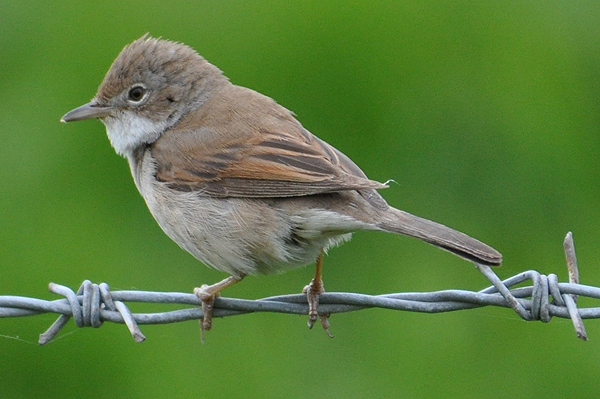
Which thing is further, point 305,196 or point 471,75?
point 471,75

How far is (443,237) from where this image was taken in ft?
14.2

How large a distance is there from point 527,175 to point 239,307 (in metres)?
3.41

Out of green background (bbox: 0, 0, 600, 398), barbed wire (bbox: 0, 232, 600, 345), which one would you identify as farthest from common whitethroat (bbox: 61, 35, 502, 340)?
green background (bbox: 0, 0, 600, 398)

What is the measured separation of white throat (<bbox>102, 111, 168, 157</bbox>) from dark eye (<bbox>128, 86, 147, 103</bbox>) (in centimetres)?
9

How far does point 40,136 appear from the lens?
7.23 meters

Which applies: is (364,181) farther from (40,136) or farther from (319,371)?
(40,136)

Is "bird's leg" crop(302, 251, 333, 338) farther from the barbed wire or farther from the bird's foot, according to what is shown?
the barbed wire

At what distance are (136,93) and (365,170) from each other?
6.12 ft

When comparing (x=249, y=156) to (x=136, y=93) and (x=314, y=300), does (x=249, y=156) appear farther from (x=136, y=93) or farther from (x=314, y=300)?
(x=136, y=93)

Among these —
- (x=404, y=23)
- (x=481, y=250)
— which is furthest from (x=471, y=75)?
(x=481, y=250)

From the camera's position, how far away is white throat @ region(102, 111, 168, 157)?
5.69m

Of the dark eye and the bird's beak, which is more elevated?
the dark eye

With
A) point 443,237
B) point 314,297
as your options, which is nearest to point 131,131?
point 314,297

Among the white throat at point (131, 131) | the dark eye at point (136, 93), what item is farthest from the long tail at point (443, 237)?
the dark eye at point (136, 93)
